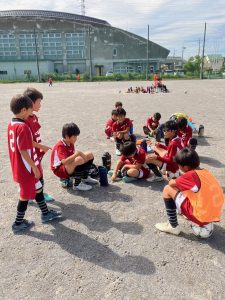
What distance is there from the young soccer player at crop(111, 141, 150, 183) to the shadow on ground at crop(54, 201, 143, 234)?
1.06 meters

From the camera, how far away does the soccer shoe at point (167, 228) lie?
10.5 ft

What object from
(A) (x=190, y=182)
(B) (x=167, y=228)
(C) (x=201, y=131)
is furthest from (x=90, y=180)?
(C) (x=201, y=131)

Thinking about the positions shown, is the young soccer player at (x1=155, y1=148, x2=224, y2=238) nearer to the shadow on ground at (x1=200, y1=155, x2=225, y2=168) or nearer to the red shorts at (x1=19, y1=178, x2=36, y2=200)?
the red shorts at (x1=19, y1=178, x2=36, y2=200)

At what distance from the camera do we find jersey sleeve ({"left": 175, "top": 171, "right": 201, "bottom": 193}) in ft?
9.25

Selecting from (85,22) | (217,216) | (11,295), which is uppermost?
(85,22)

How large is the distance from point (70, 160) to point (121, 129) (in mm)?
2909

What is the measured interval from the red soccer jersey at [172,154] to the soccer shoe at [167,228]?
1.34m

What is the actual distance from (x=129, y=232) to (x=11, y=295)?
145 centimetres

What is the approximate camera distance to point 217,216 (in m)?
2.96

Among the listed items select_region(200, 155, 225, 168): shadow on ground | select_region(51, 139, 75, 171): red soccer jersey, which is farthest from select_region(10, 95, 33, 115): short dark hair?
select_region(200, 155, 225, 168): shadow on ground

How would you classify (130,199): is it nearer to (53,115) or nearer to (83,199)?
(83,199)

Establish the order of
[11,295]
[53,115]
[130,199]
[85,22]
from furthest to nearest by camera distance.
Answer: [85,22] < [53,115] < [130,199] < [11,295]

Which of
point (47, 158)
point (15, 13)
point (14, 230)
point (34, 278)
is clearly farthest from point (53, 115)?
point (15, 13)

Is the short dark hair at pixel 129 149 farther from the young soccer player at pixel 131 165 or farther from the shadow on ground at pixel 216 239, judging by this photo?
the shadow on ground at pixel 216 239
